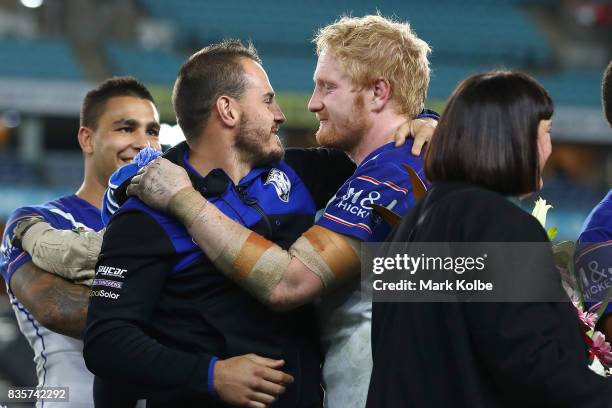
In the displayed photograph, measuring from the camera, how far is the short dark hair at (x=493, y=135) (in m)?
1.93

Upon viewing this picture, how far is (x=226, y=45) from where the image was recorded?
9.00ft

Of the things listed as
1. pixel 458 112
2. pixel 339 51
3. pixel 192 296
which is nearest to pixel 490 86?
pixel 458 112

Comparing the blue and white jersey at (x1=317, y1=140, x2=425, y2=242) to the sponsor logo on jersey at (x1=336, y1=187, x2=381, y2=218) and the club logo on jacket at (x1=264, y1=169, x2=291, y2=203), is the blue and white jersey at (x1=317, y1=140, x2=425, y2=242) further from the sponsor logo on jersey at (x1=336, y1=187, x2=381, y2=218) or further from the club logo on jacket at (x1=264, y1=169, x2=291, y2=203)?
the club logo on jacket at (x1=264, y1=169, x2=291, y2=203)

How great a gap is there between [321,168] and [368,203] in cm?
44

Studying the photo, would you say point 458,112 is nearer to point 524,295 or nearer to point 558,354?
point 524,295

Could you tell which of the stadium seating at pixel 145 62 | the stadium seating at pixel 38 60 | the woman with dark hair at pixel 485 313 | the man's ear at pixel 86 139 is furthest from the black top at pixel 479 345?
the stadium seating at pixel 38 60

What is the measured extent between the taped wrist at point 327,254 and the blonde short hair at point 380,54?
0.46m

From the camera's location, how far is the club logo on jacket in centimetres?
263

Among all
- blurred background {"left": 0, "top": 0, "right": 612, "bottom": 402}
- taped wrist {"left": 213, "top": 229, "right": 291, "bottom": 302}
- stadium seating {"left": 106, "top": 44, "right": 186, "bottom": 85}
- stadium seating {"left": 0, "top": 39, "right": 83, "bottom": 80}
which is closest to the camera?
taped wrist {"left": 213, "top": 229, "right": 291, "bottom": 302}

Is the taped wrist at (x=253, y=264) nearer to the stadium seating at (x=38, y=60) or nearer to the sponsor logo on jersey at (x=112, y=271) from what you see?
the sponsor logo on jersey at (x=112, y=271)

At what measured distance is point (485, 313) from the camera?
1.87m

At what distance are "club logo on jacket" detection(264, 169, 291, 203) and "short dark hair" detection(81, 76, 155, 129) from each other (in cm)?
123

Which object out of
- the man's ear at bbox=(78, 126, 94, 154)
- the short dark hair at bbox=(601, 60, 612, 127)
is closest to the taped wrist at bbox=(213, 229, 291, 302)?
the short dark hair at bbox=(601, 60, 612, 127)

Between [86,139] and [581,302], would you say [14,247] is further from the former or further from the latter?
[581,302]
